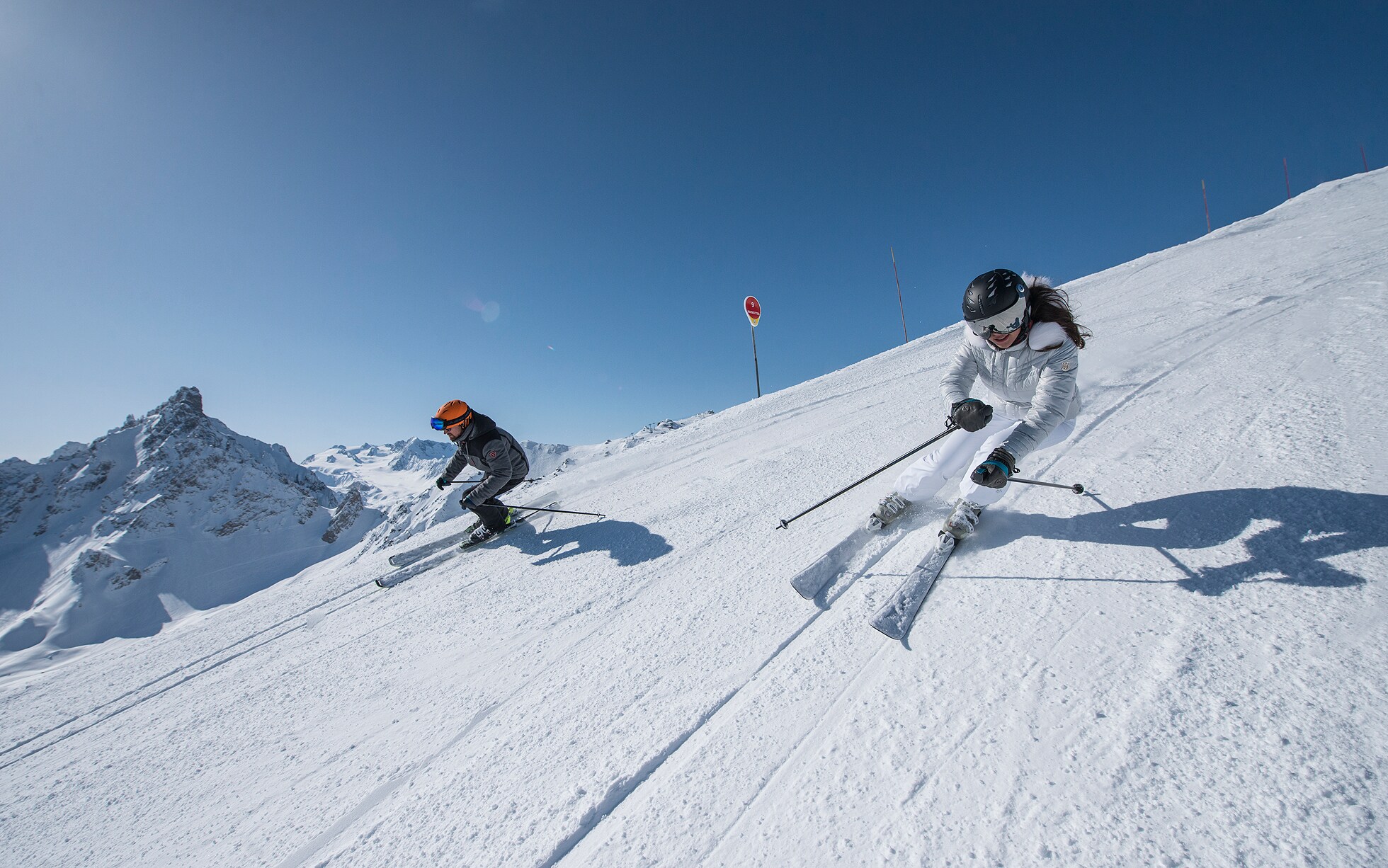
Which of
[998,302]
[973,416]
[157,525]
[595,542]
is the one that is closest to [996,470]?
[973,416]

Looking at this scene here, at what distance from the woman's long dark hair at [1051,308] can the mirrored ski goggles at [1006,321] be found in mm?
174

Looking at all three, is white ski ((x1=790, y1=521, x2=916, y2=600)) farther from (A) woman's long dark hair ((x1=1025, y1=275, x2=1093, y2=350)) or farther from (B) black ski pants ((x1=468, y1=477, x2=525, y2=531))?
(B) black ski pants ((x1=468, y1=477, x2=525, y2=531))

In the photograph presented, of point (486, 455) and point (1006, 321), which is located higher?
point (486, 455)

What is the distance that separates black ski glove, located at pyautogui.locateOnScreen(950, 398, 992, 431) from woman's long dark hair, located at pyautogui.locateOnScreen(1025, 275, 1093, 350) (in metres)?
0.64

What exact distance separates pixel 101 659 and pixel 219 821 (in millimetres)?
4478

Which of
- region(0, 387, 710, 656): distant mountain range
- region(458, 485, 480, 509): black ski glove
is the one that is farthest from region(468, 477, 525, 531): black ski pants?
region(0, 387, 710, 656): distant mountain range

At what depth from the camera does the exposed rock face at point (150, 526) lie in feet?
234

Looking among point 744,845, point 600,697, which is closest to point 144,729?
point 600,697

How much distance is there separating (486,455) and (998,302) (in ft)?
18.3

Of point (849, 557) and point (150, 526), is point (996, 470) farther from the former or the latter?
point (150, 526)

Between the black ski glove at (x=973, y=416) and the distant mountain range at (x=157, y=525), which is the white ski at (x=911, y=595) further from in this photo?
the distant mountain range at (x=157, y=525)

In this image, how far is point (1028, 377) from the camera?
3.35m

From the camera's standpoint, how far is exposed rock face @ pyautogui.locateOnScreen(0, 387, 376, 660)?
71.4 m

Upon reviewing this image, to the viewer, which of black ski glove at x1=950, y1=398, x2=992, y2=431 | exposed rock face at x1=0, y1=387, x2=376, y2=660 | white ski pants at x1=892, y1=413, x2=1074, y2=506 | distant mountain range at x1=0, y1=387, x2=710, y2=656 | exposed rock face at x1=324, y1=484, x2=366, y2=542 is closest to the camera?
black ski glove at x1=950, y1=398, x2=992, y2=431
